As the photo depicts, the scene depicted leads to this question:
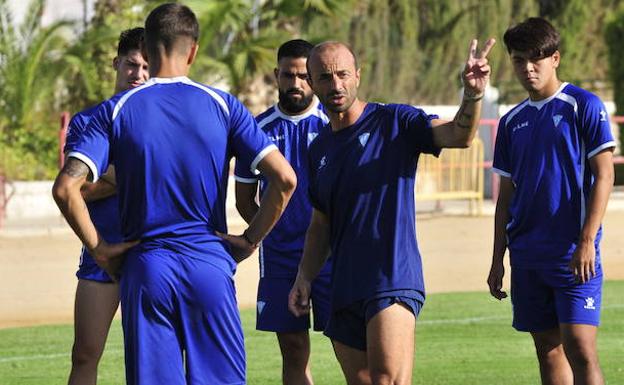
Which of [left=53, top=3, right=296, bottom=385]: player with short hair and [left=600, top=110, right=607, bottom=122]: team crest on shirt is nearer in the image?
[left=53, top=3, right=296, bottom=385]: player with short hair

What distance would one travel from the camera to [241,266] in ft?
56.0

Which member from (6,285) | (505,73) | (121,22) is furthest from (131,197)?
(505,73)

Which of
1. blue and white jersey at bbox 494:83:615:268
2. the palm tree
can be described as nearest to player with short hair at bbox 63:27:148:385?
blue and white jersey at bbox 494:83:615:268

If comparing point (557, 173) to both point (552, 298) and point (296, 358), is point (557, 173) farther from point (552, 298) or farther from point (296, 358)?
point (296, 358)

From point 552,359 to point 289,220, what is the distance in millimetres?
1618

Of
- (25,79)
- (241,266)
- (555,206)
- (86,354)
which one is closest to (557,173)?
(555,206)

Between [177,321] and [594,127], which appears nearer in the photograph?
[177,321]

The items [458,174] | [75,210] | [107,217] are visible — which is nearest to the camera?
[75,210]

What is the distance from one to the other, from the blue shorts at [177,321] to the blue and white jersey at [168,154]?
0.24 ft

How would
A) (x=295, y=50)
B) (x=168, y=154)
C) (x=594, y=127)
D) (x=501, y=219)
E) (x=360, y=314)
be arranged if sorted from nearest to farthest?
(x=168, y=154) → (x=360, y=314) → (x=594, y=127) → (x=501, y=219) → (x=295, y=50)

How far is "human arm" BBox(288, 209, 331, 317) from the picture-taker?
6.61 metres

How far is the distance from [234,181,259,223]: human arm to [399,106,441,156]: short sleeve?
5.27ft

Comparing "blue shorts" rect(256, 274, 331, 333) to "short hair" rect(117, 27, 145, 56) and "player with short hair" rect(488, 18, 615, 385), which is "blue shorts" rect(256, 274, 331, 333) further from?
"short hair" rect(117, 27, 145, 56)

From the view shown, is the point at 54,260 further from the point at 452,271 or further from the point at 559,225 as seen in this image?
the point at 559,225
